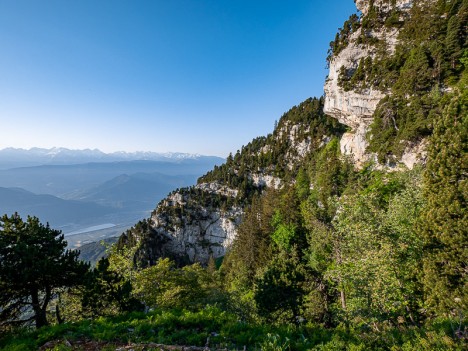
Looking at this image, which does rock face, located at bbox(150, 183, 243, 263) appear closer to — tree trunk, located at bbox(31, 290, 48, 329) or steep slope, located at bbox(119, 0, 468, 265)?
steep slope, located at bbox(119, 0, 468, 265)

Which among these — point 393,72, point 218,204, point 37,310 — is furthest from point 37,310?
point 218,204

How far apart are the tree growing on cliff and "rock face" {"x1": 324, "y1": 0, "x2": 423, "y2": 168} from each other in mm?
52865

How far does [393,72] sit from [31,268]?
64021 mm

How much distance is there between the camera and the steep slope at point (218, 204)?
10394 centimetres

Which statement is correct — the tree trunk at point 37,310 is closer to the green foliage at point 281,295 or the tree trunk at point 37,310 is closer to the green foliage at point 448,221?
the green foliage at point 281,295

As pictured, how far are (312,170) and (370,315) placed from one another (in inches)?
2513

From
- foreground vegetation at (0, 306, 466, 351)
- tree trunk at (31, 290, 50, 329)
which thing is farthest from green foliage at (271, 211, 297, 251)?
tree trunk at (31, 290, 50, 329)

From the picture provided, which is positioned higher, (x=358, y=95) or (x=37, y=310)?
(x=358, y=95)

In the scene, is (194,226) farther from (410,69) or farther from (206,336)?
(206,336)

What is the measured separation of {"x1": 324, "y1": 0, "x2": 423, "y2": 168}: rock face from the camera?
51031 mm

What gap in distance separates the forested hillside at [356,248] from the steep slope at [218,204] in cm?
1009

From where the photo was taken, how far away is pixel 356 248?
56.9 feet

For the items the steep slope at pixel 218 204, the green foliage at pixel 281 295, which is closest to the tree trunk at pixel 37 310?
the green foliage at pixel 281 295

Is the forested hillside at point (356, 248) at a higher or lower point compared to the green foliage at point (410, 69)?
lower
